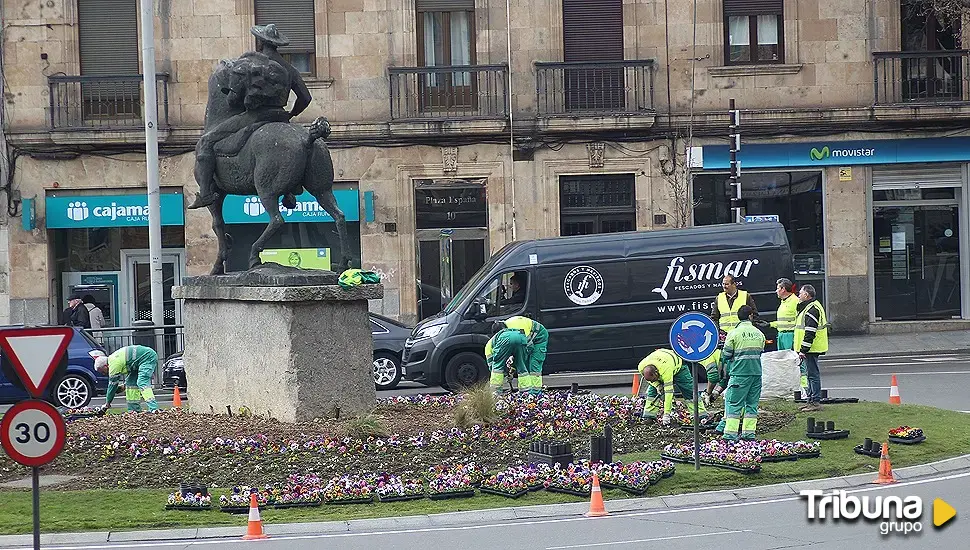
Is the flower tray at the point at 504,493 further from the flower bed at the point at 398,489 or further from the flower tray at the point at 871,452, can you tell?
the flower tray at the point at 871,452

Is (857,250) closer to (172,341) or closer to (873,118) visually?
(873,118)

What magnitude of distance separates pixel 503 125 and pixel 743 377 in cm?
1608

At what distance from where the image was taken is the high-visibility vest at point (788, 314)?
18781mm

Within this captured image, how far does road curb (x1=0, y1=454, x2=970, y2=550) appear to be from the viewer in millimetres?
11273

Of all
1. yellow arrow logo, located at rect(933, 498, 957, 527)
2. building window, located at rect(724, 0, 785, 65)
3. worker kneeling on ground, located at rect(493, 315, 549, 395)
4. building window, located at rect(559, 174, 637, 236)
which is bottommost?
yellow arrow logo, located at rect(933, 498, 957, 527)

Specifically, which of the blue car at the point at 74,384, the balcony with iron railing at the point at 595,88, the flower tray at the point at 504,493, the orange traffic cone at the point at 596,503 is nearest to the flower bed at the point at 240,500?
the flower tray at the point at 504,493

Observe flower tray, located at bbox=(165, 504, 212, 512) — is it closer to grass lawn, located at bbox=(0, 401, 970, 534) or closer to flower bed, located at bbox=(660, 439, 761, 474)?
grass lawn, located at bbox=(0, 401, 970, 534)

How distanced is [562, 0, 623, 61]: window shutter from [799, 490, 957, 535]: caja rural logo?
19.5 m

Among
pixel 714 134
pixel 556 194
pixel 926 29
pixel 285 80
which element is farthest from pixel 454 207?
pixel 285 80

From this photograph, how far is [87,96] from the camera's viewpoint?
3044 cm

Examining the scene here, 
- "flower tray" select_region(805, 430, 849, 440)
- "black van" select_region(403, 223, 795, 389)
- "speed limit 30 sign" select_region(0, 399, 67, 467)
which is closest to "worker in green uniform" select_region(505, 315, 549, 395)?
"black van" select_region(403, 223, 795, 389)

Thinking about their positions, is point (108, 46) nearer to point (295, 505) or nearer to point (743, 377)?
point (743, 377)

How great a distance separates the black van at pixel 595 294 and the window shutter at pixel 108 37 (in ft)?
38.6

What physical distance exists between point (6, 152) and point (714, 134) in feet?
48.6
